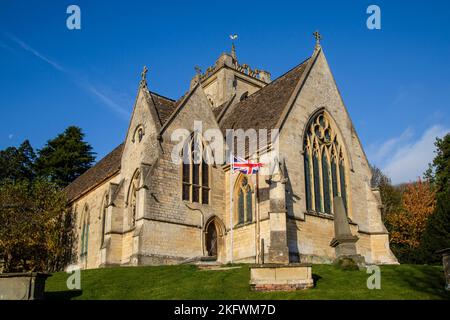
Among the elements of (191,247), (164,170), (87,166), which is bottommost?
(191,247)

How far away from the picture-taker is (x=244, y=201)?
2725cm

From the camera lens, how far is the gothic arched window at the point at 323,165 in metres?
26.9

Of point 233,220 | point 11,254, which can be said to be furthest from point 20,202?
point 233,220

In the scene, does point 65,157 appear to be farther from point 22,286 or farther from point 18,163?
point 22,286

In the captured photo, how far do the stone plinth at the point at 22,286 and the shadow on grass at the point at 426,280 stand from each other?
38.7 ft

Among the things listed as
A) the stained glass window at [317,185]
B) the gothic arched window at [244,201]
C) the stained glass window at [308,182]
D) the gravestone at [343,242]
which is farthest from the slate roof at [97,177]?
the gravestone at [343,242]

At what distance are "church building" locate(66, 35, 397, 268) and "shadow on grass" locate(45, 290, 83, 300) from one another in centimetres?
623

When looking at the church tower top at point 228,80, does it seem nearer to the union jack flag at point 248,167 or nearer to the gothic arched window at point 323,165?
the gothic arched window at point 323,165

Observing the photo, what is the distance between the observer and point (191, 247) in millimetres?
26531

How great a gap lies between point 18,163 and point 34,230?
98.3ft

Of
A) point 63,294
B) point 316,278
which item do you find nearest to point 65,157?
point 63,294

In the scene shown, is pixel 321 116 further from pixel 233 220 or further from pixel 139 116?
pixel 139 116

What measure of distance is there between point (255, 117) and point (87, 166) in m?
34.6

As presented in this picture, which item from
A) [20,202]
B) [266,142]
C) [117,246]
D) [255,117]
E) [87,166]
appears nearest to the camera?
[266,142]
